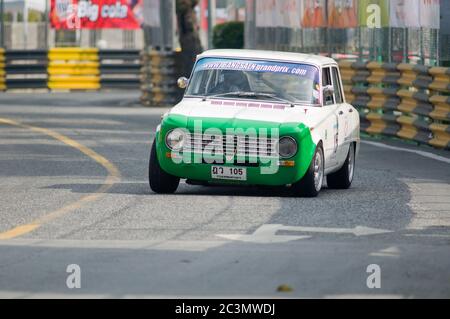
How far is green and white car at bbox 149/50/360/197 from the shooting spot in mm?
13539

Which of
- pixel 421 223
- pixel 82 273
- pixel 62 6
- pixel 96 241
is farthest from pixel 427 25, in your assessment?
pixel 62 6

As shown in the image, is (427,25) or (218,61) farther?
(427,25)

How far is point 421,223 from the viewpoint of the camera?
1198cm

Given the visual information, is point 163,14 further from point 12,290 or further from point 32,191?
point 12,290

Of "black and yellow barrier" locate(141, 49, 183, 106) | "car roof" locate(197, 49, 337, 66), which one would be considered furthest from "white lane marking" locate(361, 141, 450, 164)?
"black and yellow barrier" locate(141, 49, 183, 106)

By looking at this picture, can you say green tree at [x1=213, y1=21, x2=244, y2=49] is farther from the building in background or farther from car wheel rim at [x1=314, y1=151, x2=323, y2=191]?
car wheel rim at [x1=314, y1=151, x2=323, y2=191]

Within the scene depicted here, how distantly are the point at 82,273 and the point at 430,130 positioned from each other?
13.4m

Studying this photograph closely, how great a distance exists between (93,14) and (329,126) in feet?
101

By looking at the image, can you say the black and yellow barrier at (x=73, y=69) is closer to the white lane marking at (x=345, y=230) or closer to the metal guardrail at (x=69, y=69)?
the metal guardrail at (x=69, y=69)

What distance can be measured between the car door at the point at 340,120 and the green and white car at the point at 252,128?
0.02m

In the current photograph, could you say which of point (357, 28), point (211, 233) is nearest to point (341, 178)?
point (211, 233)

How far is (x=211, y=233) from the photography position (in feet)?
36.1

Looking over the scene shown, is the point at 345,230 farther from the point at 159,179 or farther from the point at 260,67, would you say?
the point at 260,67

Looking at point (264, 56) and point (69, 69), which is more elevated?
point (264, 56)
